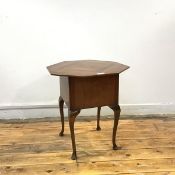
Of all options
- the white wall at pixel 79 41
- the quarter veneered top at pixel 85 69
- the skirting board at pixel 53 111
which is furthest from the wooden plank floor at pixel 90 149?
the quarter veneered top at pixel 85 69

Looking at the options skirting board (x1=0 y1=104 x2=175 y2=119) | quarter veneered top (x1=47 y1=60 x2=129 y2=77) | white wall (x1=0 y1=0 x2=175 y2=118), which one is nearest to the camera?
quarter veneered top (x1=47 y1=60 x2=129 y2=77)

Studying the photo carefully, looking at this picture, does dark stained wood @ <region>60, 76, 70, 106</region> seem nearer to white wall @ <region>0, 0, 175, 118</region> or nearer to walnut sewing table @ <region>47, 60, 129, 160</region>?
walnut sewing table @ <region>47, 60, 129, 160</region>

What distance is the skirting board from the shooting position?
3.13m

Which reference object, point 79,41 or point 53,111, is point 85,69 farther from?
point 53,111

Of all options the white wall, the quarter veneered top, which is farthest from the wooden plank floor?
the quarter veneered top

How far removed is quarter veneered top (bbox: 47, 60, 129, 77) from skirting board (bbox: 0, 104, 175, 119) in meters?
0.81

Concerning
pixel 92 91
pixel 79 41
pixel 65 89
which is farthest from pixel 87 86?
pixel 79 41

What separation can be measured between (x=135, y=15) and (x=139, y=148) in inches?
50.5

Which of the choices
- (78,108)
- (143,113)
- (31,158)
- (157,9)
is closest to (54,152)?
(31,158)

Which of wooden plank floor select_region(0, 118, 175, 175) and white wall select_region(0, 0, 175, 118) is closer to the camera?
wooden plank floor select_region(0, 118, 175, 175)

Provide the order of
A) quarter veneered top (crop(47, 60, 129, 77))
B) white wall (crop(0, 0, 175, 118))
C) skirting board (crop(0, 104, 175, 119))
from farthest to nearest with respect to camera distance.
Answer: skirting board (crop(0, 104, 175, 119)) < white wall (crop(0, 0, 175, 118)) < quarter veneered top (crop(47, 60, 129, 77))

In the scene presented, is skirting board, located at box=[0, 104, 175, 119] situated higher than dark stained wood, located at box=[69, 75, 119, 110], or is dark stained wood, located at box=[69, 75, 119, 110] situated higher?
dark stained wood, located at box=[69, 75, 119, 110]

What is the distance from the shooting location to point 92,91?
227 cm

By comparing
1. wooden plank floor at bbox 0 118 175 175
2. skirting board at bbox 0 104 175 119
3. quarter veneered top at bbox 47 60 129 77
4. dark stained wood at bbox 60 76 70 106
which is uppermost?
quarter veneered top at bbox 47 60 129 77
